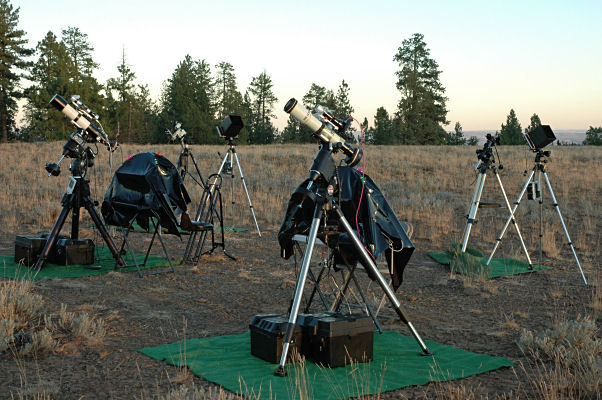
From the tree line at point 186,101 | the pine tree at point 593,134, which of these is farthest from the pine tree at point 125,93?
the pine tree at point 593,134

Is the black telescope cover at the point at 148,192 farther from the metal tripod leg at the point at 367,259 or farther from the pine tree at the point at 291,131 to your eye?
the pine tree at the point at 291,131

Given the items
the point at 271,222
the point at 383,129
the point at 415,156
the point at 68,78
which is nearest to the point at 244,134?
the point at 383,129

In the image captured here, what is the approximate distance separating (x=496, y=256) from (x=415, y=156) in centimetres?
1892

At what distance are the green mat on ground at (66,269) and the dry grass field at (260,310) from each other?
1.02ft

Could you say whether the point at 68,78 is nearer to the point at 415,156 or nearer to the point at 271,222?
the point at 415,156

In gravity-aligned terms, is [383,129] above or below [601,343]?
above

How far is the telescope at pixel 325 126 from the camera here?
4219 millimetres

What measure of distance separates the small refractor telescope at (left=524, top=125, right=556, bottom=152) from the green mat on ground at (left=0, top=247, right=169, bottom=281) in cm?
556

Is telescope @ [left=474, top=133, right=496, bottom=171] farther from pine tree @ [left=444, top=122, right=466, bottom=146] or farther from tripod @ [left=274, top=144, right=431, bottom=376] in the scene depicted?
pine tree @ [left=444, top=122, right=466, bottom=146]

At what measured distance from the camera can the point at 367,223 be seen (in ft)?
15.8

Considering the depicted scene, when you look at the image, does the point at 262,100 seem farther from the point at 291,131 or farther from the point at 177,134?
the point at 177,134

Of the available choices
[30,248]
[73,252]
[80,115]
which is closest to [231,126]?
[80,115]

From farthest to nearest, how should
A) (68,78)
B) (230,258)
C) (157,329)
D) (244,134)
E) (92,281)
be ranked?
(244,134), (68,78), (230,258), (92,281), (157,329)

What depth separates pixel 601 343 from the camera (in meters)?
4.70
